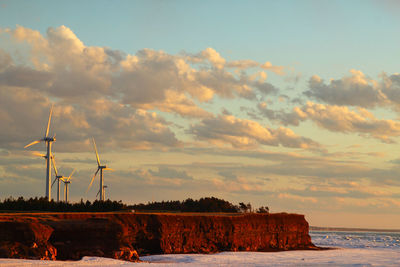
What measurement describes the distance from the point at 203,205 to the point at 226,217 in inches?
1522

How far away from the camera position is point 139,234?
7375 centimetres

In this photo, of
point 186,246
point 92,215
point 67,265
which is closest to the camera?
point 67,265

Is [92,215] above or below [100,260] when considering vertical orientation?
above

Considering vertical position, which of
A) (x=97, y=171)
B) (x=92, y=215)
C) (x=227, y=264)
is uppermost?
(x=97, y=171)

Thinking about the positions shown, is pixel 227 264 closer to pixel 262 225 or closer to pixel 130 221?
pixel 130 221

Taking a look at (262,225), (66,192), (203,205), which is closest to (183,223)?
(262,225)

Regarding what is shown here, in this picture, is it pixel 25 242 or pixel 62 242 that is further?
pixel 62 242

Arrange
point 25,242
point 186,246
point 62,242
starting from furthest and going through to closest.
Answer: point 186,246, point 62,242, point 25,242

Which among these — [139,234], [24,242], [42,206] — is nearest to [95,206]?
[42,206]

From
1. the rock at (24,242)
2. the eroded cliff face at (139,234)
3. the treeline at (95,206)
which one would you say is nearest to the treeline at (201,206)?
the treeline at (95,206)

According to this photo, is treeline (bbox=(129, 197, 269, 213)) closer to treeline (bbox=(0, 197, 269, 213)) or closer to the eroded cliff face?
treeline (bbox=(0, 197, 269, 213))

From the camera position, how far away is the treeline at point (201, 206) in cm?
12412

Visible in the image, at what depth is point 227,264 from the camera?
6088cm

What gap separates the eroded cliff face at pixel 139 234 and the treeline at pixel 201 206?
21221 millimetres
